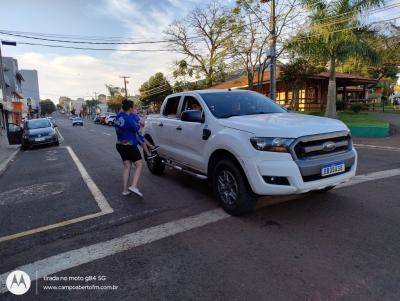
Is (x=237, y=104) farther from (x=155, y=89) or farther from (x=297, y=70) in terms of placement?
(x=155, y=89)

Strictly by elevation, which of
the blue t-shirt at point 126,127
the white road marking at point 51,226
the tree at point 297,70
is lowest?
the white road marking at point 51,226

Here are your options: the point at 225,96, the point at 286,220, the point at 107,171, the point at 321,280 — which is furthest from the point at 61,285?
the point at 107,171

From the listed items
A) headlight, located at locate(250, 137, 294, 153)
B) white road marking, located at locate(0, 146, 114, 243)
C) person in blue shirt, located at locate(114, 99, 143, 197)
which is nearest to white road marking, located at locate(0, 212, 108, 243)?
white road marking, located at locate(0, 146, 114, 243)

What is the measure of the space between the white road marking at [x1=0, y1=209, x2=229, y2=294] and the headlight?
126 centimetres

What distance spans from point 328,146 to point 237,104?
178cm

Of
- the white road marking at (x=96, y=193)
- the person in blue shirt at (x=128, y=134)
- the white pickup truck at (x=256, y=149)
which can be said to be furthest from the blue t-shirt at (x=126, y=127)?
the white road marking at (x=96, y=193)

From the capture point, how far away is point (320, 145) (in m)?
3.95

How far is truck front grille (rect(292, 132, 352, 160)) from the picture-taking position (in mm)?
3805

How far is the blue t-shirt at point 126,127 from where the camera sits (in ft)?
17.7

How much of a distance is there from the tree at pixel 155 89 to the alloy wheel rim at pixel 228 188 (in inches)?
2112

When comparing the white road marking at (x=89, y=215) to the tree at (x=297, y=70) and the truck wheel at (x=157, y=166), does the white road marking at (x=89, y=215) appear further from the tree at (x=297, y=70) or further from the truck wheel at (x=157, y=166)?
the tree at (x=297, y=70)

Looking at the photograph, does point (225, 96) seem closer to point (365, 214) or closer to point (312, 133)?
point (312, 133)

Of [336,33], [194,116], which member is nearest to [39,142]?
[194,116]

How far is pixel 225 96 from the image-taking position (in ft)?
17.7
